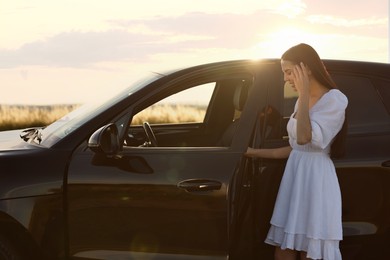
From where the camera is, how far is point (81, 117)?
15.8 feet

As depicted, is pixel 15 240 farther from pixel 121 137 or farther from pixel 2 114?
pixel 2 114

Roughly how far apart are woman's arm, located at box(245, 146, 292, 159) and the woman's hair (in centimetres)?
29

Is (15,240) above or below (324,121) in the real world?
below

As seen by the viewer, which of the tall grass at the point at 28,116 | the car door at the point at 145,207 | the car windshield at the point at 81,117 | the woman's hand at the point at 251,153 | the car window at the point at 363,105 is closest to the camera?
the car door at the point at 145,207

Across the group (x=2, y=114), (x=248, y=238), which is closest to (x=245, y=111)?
(x=248, y=238)

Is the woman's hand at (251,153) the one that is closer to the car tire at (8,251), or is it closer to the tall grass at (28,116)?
the car tire at (8,251)

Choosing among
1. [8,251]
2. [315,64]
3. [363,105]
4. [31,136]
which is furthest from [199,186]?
[31,136]

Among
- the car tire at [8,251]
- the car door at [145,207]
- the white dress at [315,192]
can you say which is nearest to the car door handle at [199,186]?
the car door at [145,207]

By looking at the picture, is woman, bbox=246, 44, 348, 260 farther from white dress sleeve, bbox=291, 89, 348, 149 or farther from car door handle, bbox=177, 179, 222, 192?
car door handle, bbox=177, 179, 222, 192

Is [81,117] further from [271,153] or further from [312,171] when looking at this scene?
[312,171]

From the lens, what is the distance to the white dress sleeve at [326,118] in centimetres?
422

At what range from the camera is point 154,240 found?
4434mm

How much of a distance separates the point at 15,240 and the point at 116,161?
30.0 inches

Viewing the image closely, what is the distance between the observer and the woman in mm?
4242
